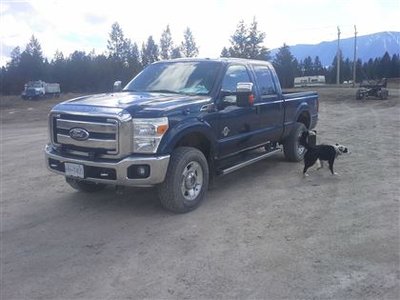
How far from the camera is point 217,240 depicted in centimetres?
518

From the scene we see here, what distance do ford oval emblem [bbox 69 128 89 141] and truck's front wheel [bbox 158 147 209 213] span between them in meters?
1.10

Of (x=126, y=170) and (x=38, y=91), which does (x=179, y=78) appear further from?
(x=38, y=91)

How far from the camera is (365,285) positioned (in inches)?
159

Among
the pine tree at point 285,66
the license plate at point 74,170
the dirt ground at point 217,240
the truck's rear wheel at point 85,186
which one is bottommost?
the dirt ground at point 217,240

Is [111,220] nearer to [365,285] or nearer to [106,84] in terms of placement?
[365,285]

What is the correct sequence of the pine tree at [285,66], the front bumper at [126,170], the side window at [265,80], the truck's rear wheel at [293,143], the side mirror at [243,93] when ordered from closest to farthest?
the front bumper at [126,170] < the side mirror at [243,93] < the side window at [265,80] < the truck's rear wheel at [293,143] < the pine tree at [285,66]

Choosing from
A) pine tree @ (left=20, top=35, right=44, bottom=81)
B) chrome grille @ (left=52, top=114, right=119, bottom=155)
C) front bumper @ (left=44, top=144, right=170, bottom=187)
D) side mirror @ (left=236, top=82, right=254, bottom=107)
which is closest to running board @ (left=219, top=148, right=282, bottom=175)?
side mirror @ (left=236, top=82, right=254, bottom=107)

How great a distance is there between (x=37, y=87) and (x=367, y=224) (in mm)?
52002

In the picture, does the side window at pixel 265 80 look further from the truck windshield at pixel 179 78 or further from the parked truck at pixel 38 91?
the parked truck at pixel 38 91

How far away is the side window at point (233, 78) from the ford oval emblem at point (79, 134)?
2.14 metres

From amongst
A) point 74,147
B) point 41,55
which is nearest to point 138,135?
point 74,147

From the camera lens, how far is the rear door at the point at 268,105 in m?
7.87

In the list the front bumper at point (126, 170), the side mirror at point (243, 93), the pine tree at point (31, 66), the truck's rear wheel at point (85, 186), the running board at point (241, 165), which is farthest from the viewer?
the pine tree at point (31, 66)

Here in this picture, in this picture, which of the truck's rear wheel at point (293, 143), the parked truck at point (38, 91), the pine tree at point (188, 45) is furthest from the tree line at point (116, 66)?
the truck's rear wheel at point (293, 143)
